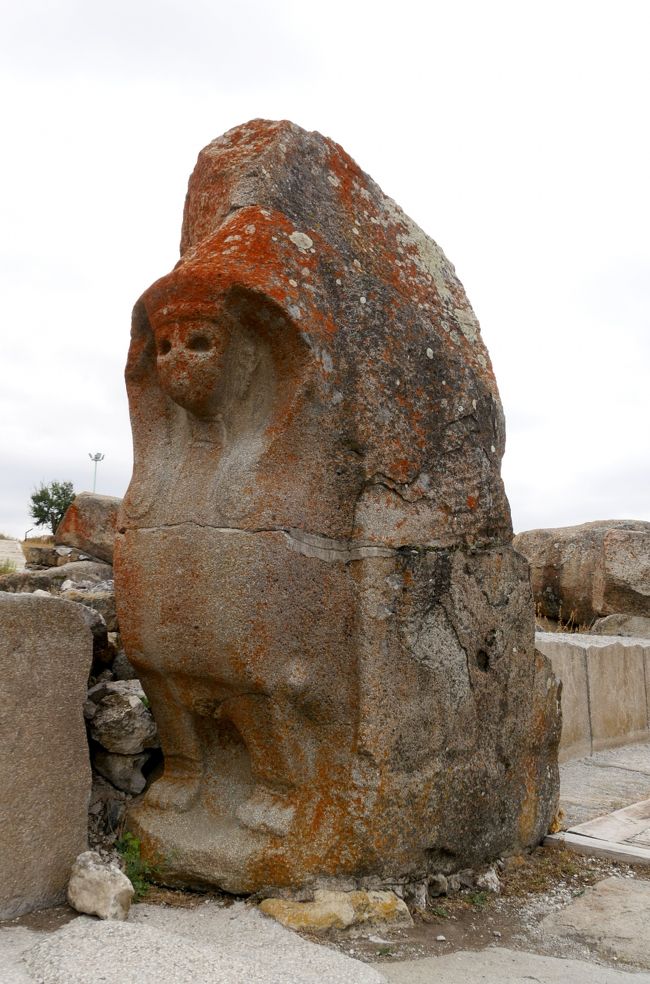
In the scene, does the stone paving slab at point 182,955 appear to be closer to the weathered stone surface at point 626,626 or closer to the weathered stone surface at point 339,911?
the weathered stone surface at point 339,911

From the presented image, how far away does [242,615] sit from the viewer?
8.98ft

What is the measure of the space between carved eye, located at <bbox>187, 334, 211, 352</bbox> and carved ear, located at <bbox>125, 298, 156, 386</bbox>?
A: 0.32 metres

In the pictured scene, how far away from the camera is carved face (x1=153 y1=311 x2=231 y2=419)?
288 centimetres

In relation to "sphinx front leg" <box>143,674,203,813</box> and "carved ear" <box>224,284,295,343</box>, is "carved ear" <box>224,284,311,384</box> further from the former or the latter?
"sphinx front leg" <box>143,674,203,813</box>

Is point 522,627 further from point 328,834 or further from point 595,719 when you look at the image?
point 595,719

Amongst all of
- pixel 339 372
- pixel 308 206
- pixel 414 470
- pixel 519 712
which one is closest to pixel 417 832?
pixel 519 712

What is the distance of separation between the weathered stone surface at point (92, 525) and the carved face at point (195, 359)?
5125 millimetres

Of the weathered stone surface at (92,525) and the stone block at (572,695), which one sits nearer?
the stone block at (572,695)

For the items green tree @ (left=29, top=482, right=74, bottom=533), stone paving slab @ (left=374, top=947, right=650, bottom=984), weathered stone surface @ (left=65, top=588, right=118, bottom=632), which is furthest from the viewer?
green tree @ (left=29, top=482, right=74, bottom=533)

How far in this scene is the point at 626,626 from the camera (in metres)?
8.95

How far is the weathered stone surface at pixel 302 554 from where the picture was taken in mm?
2809

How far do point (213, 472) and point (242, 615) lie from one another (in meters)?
0.50

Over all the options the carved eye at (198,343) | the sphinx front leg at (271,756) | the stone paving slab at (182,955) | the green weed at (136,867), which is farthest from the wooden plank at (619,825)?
the carved eye at (198,343)

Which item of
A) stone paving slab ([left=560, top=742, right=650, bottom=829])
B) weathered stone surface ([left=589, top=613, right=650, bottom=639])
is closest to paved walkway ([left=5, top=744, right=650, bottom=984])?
stone paving slab ([left=560, top=742, right=650, bottom=829])
